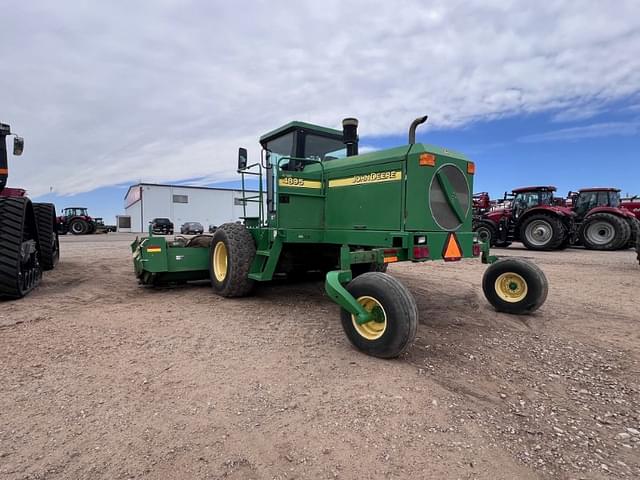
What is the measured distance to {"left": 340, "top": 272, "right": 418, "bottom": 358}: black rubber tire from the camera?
3029mm

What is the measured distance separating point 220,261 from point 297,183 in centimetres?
194

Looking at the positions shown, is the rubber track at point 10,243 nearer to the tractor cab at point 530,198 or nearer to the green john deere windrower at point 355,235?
the green john deere windrower at point 355,235

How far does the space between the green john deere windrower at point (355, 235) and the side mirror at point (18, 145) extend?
257 centimetres

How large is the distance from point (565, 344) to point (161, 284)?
584cm

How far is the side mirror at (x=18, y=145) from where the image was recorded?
20.7 ft

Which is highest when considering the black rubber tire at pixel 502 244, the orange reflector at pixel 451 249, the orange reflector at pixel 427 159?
the orange reflector at pixel 427 159

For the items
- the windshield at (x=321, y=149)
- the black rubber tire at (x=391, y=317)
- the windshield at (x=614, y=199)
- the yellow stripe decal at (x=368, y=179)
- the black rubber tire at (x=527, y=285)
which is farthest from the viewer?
the windshield at (x=614, y=199)

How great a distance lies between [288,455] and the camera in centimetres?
199

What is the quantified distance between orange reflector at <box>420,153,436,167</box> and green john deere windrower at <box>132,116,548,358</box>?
0.03 feet

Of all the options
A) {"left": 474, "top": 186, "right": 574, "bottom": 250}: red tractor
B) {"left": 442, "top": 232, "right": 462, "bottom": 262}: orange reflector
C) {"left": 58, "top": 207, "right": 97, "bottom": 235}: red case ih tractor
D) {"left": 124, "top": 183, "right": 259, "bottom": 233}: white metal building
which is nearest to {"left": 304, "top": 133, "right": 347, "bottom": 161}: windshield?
{"left": 442, "top": 232, "right": 462, "bottom": 262}: orange reflector

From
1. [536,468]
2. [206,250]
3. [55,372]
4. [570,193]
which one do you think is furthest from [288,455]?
[570,193]

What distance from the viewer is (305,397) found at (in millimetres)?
2584

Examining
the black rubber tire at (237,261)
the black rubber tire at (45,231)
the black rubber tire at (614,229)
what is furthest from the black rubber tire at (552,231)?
the black rubber tire at (45,231)

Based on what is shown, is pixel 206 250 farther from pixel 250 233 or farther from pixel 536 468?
pixel 536 468
